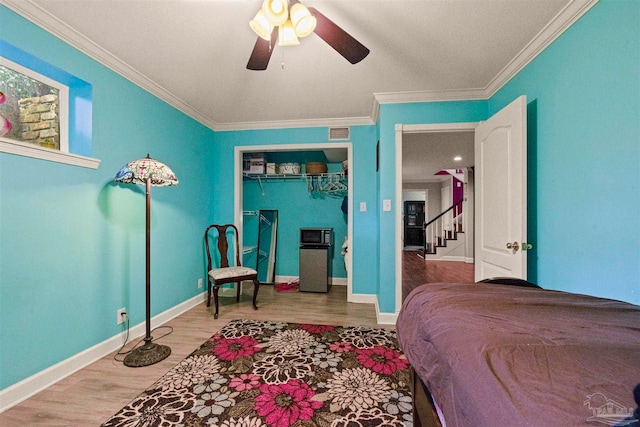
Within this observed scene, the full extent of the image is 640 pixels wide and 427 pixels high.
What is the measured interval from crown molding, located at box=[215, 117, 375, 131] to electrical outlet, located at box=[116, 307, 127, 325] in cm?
242

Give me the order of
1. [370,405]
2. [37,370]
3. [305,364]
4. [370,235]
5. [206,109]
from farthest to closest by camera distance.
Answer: [370,235] → [206,109] → [305,364] → [37,370] → [370,405]

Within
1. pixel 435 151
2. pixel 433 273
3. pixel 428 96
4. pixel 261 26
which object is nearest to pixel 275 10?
pixel 261 26

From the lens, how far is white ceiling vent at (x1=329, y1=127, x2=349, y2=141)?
131 inches

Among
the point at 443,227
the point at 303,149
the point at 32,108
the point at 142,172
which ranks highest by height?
the point at 303,149

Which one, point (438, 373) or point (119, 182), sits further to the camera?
point (119, 182)

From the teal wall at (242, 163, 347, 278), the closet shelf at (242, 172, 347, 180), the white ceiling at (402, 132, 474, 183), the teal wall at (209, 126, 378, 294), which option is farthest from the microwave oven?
the white ceiling at (402, 132, 474, 183)

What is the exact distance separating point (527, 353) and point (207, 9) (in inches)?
84.9

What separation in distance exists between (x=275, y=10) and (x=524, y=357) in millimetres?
1616

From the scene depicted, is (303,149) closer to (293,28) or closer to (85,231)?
(293,28)

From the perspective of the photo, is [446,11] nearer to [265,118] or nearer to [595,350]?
[595,350]

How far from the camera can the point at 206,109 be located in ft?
9.96

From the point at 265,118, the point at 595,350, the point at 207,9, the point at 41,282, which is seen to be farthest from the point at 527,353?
the point at 265,118

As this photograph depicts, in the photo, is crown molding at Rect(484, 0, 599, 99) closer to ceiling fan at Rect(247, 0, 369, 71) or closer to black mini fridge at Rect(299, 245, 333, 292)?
ceiling fan at Rect(247, 0, 369, 71)

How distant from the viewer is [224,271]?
2.87 m
